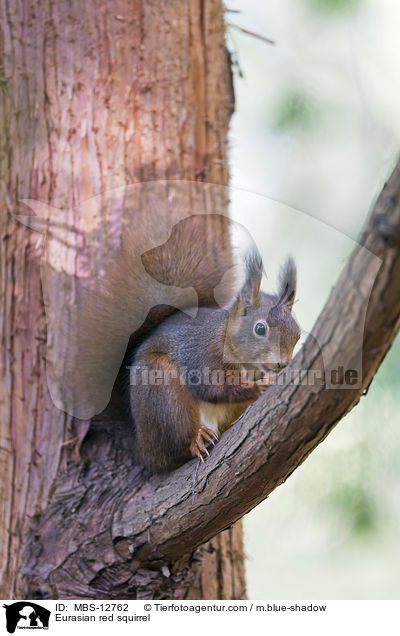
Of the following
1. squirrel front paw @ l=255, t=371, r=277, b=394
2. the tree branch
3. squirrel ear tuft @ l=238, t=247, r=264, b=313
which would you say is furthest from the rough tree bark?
squirrel ear tuft @ l=238, t=247, r=264, b=313

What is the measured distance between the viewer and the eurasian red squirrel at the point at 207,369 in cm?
123

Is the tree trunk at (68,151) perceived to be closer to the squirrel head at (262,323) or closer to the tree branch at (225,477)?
the tree branch at (225,477)

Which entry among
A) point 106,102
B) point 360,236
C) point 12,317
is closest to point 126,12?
point 106,102

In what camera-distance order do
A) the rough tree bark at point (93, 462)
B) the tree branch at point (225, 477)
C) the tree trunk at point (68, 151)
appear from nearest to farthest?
the tree branch at point (225, 477), the rough tree bark at point (93, 462), the tree trunk at point (68, 151)

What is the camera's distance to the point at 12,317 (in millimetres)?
1346

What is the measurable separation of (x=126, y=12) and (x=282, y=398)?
97cm

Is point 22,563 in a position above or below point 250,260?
below

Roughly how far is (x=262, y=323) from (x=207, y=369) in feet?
0.53

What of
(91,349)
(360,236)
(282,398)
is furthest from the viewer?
(91,349)

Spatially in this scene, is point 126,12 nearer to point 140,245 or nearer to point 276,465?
point 140,245
